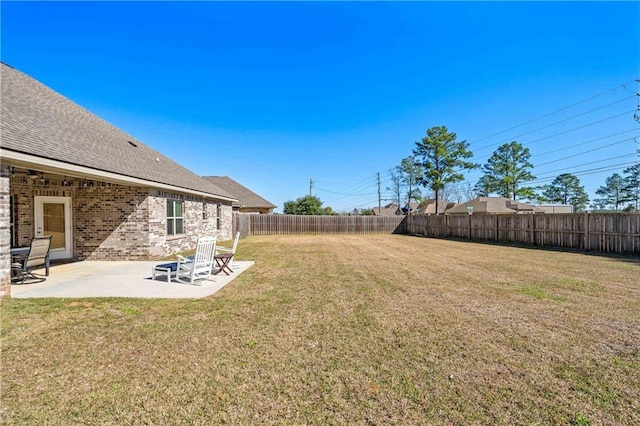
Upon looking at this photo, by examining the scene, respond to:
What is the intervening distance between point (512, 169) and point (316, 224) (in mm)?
29926

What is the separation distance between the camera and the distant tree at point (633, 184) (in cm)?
4203

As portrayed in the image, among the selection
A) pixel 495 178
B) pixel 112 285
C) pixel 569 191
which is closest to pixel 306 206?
pixel 495 178

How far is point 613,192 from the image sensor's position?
167ft

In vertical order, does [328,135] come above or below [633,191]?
above

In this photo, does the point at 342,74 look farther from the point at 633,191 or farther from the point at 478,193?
the point at 633,191

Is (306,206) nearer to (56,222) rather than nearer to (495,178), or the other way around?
(495,178)

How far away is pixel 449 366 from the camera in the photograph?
10.3ft

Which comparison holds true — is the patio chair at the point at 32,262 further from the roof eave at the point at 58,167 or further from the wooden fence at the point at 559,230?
the wooden fence at the point at 559,230

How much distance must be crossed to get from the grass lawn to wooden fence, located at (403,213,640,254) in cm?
837

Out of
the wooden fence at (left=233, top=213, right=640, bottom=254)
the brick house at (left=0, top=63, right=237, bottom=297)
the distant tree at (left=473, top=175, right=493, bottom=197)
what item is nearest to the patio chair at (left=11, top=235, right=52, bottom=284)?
the brick house at (left=0, top=63, right=237, bottom=297)

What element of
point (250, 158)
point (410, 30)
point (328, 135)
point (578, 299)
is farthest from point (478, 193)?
point (578, 299)

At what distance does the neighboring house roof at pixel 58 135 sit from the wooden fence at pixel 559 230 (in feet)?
58.2

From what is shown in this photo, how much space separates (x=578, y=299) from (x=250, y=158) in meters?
27.6

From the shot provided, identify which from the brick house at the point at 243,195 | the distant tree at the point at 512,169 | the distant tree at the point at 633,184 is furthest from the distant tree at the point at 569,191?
the brick house at the point at 243,195
